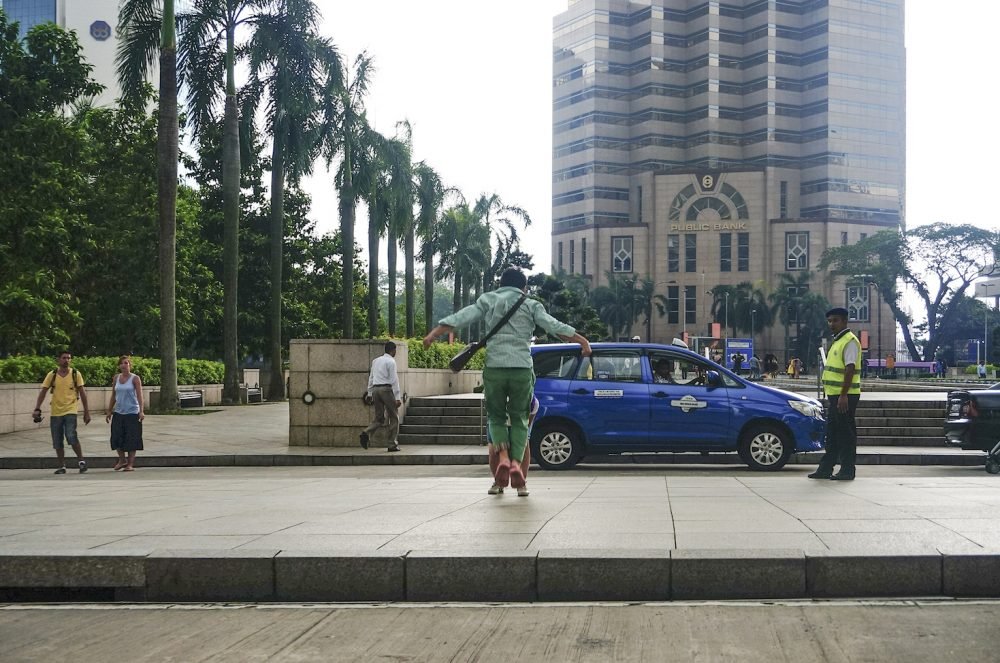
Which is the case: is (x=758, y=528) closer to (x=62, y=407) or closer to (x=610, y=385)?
(x=610, y=385)

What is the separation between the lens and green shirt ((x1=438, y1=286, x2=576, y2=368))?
343 inches

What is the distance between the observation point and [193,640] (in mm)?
4926

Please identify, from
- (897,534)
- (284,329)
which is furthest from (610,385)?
(284,329)

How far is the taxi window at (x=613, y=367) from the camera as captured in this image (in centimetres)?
1534

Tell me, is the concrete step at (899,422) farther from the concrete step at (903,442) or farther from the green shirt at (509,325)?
the green shirt at (509,325)

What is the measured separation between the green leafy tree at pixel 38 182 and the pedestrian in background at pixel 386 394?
583 inches

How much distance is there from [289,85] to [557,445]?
21.2 m

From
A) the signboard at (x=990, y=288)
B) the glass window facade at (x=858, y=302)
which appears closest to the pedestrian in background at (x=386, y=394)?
the signboard at (x=990, y=288)

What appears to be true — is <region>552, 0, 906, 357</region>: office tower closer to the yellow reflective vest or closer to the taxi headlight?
the taxi headlight

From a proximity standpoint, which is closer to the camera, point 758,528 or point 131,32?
point 758,528

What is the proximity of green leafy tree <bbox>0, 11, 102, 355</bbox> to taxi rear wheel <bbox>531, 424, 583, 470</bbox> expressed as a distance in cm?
1906

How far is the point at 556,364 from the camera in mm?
15445

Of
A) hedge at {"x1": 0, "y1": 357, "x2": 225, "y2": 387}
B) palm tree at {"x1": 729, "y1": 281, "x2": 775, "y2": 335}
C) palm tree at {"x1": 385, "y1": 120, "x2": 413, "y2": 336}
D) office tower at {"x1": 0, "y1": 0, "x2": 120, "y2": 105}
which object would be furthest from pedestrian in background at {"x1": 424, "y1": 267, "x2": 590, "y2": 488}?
office tower at {"x1": 0, "y1": 0, "x2": 120, "y2": 105}

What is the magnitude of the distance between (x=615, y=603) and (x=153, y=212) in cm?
3628
